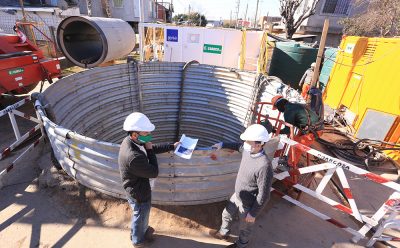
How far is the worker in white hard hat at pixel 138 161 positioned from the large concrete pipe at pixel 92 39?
520cm

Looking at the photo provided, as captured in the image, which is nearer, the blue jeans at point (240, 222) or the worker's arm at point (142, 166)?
the worker's arm at point (142, 166)

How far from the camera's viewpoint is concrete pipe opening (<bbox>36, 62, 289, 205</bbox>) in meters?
3.47

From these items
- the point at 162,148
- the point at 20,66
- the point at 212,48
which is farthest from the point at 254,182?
the point at 212,48

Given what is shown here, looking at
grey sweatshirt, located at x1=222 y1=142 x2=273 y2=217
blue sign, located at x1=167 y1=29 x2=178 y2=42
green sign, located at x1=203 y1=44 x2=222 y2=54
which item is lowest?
grey sweatshirt, located at x1=222 y1=142 x2=273 y2=217

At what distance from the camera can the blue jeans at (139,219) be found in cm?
319

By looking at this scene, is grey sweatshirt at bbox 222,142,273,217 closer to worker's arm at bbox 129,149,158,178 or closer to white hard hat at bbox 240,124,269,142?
white hard hat at bbox 240,124,269,142

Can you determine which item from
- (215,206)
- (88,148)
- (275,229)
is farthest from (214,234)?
(88,148)

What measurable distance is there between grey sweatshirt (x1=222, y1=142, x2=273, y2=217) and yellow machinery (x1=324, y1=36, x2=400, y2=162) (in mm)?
5485

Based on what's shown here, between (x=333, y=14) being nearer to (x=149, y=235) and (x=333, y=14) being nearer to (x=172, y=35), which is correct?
(x=172, y=35)

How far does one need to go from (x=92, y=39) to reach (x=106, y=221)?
7446 mm

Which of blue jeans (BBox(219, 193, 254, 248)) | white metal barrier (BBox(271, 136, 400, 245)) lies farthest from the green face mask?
white metal barrier (BBox(271, 136, 400, 245))

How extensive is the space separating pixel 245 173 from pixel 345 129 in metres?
6.59

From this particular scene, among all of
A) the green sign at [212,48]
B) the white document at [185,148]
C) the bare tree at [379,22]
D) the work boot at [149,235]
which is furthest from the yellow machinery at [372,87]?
the bare tree at [379,22]

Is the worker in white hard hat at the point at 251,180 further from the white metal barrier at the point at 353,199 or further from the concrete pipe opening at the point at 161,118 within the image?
the white metal barrier at the point at 353,199
